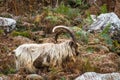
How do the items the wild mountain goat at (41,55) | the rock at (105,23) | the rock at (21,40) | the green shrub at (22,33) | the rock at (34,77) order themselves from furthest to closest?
the rock at (105,23), the green shrub at (22,33), the rock at (21,40), the wild mountain goat at (41,55), the rock at (34,77)

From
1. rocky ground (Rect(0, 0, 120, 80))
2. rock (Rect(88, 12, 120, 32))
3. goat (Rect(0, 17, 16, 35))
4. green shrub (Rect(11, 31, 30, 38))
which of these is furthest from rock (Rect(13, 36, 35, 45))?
rock (Rect(88, 12, 120, 32))

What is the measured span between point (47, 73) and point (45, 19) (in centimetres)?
424

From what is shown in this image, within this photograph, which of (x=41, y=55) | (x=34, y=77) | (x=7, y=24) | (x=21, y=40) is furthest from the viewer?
(x=7, y=24)

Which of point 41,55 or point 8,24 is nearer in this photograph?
point 41,55

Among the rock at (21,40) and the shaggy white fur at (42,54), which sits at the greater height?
the shaggy white fur at (42,54)

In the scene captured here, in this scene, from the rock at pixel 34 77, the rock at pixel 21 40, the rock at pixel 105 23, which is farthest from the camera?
the rock at pixel 105 23

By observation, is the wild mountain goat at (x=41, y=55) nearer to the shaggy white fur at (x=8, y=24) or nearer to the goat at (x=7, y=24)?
the goat at (x=7, y=24)

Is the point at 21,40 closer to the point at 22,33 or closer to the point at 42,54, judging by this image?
the point at 22,33

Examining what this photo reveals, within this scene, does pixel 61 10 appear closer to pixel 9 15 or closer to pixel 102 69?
pixel 9 15

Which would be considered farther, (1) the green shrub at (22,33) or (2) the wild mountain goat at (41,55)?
(1) the green shrub at (22,33)

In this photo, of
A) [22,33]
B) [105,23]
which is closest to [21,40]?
[22,33]

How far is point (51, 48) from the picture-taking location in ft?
29.0

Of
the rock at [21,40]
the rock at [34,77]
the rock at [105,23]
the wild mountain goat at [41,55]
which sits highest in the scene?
the wild mountain goat at [41,55]

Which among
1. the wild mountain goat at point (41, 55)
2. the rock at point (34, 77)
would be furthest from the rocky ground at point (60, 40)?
the wild mountain goat at point (41, 55)
